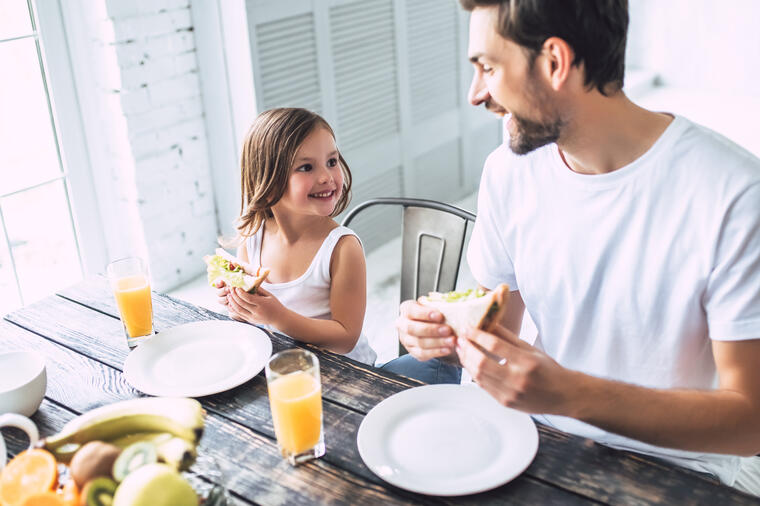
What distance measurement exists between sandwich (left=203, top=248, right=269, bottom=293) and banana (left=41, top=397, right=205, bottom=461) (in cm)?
49

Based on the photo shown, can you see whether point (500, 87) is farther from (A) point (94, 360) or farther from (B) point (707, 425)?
(A) point (94, 360)

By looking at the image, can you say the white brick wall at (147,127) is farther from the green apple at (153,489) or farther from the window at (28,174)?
the green apple at (153,489)

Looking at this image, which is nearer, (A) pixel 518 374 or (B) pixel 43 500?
(B) pixel 43 500

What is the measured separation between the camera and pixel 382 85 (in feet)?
11.6

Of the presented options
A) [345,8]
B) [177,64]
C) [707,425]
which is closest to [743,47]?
[345,8]

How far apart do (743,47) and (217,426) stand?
6398mm

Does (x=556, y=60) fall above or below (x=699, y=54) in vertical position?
above

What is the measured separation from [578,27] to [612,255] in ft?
1.29

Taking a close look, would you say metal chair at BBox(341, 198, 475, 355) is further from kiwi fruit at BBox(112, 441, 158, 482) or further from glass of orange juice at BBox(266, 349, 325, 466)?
kiwi fruit at BBox(112, 441, 158, 482)

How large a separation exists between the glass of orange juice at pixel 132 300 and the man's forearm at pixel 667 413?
86 centimetres

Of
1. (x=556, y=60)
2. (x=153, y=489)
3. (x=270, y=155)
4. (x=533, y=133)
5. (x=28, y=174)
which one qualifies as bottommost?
(x=28, y=174)

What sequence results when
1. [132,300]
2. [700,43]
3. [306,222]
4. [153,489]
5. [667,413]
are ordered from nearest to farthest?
[153,489] < [667,413] < [132,300] < [306,222] < [700,43]

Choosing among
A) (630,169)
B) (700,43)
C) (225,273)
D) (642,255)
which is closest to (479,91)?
(630,169)

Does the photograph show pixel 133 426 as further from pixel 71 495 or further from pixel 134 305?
pixel 134 305
